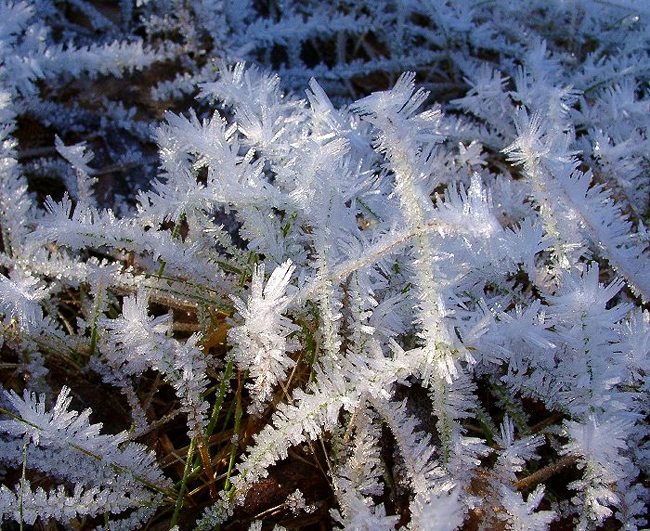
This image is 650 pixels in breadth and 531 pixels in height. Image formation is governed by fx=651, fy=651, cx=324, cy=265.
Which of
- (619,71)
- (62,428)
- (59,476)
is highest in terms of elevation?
(619,71)

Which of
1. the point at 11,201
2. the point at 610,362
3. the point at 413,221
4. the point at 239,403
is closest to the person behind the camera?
the point at 413,221

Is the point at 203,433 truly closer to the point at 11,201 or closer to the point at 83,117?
the point at 11,201

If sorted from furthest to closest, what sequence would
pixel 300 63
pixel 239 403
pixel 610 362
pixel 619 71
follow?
pixel 300 63, pixel 619 71, pixel 239 403, pixel 610 362

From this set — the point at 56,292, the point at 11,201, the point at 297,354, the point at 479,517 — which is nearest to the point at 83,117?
the point at 11,201

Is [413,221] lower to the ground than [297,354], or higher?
higher

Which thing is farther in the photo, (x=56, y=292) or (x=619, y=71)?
(x=619, y=71)

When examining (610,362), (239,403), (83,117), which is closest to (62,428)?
(239,403)
